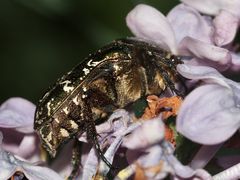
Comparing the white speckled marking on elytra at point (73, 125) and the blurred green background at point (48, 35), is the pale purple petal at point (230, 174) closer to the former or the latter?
the white speckled marking on elytra at point (73, 125)

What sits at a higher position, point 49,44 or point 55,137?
point 55,137

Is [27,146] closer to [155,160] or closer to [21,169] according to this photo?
[21,169]

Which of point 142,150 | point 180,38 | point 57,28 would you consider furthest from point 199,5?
point 57,28

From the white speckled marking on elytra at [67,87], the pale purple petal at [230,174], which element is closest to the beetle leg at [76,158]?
the white speckled marking on elytra at [67,87]

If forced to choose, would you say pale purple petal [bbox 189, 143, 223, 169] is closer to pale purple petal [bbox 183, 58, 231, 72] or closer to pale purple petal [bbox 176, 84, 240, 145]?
pale purple petal [bbox 176, 84, 240, 145]

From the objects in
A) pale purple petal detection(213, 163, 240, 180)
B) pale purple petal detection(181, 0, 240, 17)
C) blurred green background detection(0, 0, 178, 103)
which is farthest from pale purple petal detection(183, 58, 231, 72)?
blurred green background detection(0, 0, 178, 103)

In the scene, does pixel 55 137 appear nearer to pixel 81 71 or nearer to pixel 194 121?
pixel 81 71
